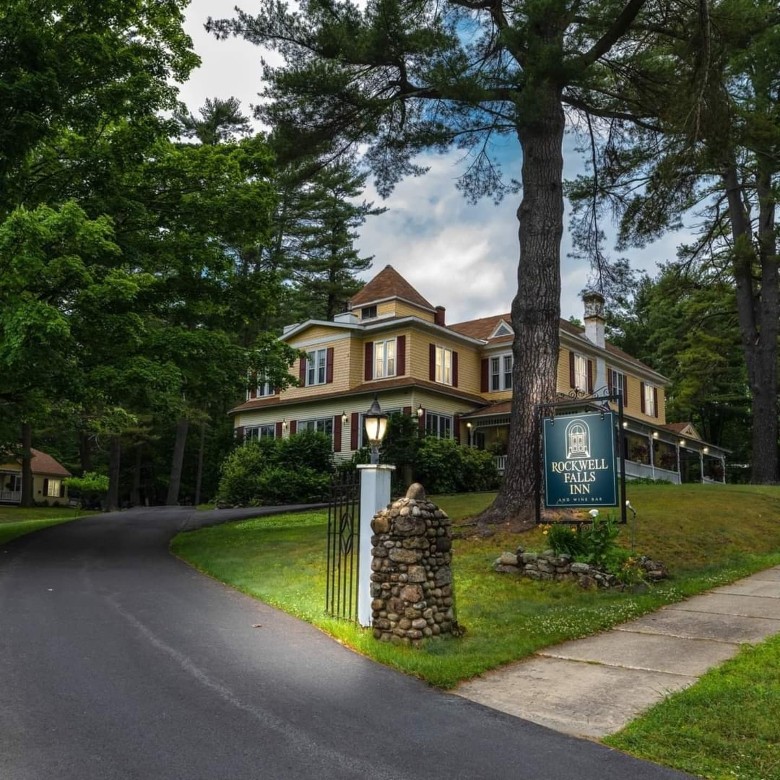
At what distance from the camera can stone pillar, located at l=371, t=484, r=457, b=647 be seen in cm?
693

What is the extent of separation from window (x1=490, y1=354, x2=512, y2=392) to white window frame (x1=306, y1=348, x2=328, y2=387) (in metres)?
7.19

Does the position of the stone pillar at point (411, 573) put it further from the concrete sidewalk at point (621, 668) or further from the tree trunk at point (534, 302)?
the tree trunk at point (534, 302)

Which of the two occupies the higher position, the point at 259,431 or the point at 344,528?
the point at 259,431

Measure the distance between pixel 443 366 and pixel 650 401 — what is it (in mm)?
13743

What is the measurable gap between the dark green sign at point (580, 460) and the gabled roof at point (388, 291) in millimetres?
19353

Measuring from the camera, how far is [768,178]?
68.1 ft

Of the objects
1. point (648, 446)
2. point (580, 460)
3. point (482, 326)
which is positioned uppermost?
point (482, 326)

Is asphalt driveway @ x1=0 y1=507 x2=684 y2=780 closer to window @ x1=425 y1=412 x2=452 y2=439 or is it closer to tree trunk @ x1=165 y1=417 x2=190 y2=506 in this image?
window @ x1=425 y1=412 x2=452 y2=439

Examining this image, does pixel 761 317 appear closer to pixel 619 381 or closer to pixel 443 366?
pixel 619 381

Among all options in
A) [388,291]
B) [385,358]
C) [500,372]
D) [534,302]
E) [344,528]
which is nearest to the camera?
[344,528]

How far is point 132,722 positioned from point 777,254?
26183 millimetres

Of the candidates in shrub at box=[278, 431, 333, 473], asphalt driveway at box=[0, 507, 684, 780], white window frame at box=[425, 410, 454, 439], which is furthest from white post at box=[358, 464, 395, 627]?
white window frame at box=[425, 410, 454, 439]

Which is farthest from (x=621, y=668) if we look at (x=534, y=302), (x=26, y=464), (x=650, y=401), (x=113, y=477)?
(x=26, y=464)

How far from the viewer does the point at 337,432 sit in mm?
28891
